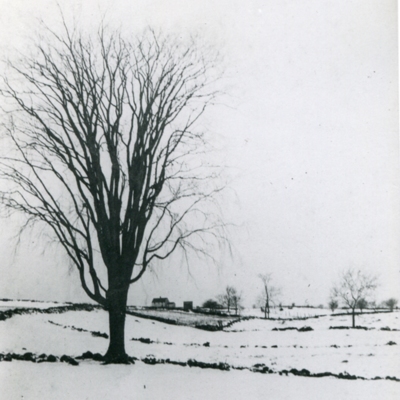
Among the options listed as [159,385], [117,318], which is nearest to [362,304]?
[159,385]

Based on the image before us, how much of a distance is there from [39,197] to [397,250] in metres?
8.16

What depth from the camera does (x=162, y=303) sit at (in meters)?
10.1

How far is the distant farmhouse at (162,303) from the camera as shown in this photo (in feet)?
32.2

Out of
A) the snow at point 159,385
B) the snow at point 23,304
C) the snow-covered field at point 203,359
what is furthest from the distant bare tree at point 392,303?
the snow at point 23,304

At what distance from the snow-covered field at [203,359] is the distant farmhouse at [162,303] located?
117cm

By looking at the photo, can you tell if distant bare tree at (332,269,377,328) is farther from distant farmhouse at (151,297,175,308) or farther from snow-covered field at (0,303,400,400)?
distant farmhouse at (151,297,175,308)

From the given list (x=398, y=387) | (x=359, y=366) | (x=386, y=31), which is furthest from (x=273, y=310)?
(x=386, y=31)

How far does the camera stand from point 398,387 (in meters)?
8.41

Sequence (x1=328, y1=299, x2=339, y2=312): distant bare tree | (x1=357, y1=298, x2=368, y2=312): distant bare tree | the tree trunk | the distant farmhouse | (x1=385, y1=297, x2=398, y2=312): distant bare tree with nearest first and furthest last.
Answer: (x1=385, y1=297, x2=398, y2=312): distant bare tree, the tree trunk, the distant farmhouse, (x1=328, y1=299, x2=339, y2=312): distant bare tree, (x1=357, y1=298, x2=368, y2=312): distant bare tree

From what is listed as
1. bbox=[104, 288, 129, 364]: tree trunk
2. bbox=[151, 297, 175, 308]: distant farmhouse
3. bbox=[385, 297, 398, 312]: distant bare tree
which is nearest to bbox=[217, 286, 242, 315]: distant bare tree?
bbox=[151, 297, 175, 308]: distant farmhouse

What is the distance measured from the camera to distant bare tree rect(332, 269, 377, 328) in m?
9.55

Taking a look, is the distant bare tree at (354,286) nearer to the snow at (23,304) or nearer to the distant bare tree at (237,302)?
the distant bare tree at (237,302)

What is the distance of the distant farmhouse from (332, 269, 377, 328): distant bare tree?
3.99 meters

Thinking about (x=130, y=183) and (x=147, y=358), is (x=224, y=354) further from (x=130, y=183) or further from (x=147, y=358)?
(x=130, y=183)
